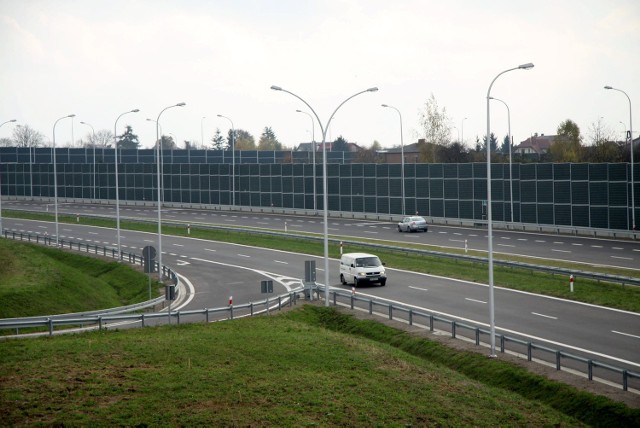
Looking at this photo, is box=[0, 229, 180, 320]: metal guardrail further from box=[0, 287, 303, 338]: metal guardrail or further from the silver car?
the silver car

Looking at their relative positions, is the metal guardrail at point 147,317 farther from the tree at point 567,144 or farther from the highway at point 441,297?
the tree at point 567,144

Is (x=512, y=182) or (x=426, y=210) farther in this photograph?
(x=426, y=210)

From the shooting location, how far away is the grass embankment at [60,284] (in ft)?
131

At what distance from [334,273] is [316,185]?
39.4 m

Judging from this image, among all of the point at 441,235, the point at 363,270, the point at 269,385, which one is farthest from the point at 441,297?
the point at 441,235

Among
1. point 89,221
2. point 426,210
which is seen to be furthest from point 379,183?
point 89,221

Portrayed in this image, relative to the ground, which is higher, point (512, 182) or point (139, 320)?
point (512, 182)

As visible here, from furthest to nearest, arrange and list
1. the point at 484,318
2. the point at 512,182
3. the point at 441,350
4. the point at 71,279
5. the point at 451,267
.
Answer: the point at 512,182
the point at 451,267
the point at 71,279
the point at 484,318
the point at 441,350

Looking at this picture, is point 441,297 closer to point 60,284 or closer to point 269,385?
point 269,385

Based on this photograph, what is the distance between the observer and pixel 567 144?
400ft

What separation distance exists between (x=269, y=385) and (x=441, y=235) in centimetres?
4588

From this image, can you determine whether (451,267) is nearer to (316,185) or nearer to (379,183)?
(379,183)

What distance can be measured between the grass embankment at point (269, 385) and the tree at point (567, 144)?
85.6 meters

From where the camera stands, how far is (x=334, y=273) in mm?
51781
